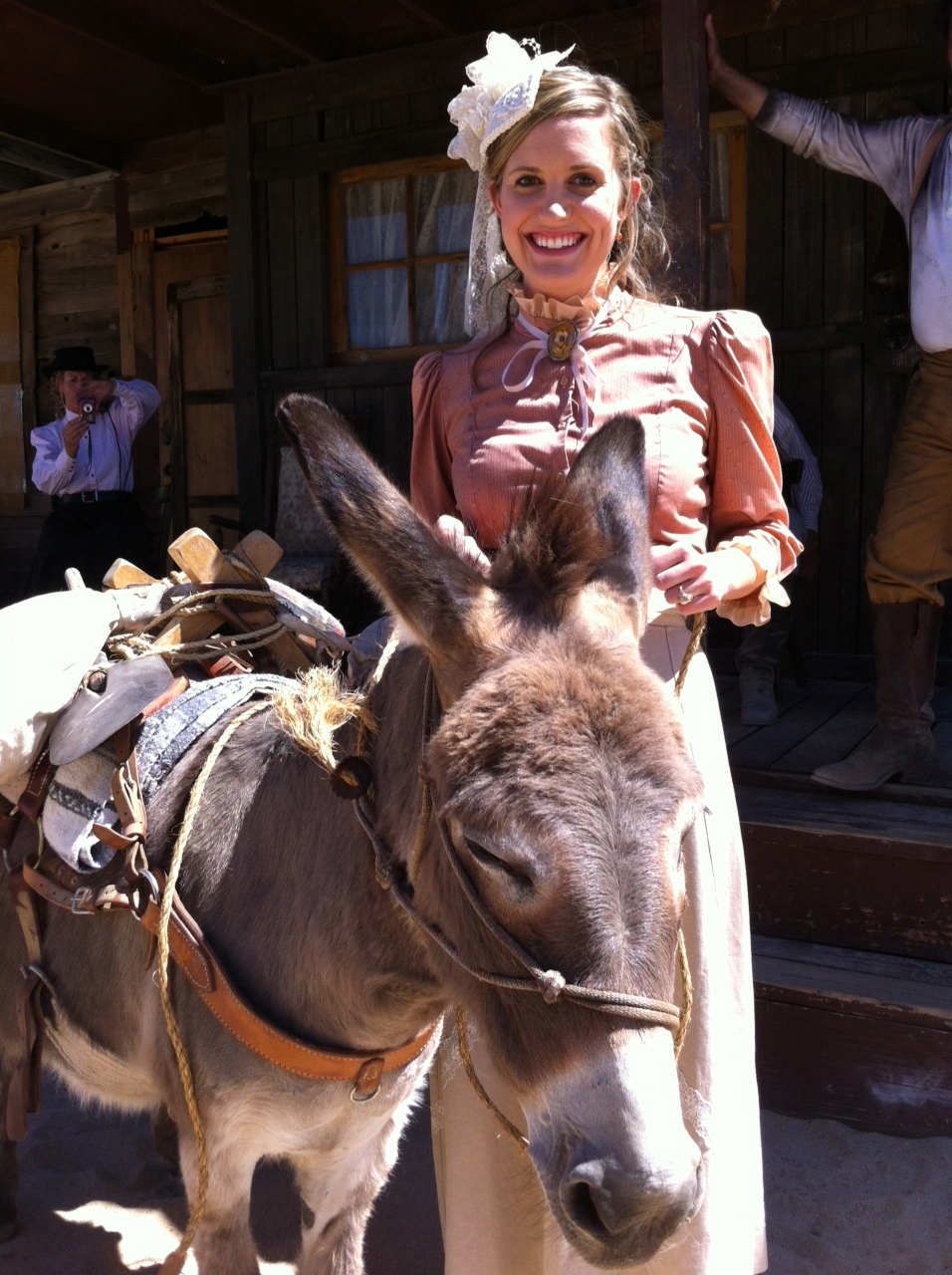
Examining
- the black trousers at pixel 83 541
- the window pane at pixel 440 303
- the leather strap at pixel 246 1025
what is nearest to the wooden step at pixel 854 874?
the leather strap at pixel 246 1025

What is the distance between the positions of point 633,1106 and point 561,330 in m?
1.27

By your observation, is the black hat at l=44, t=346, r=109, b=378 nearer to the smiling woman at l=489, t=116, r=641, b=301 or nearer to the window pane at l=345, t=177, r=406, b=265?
the window pane at l=345, t=177, r=406, b=265

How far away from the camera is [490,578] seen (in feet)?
5.06

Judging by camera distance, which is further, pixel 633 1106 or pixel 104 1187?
pixel 104 1187

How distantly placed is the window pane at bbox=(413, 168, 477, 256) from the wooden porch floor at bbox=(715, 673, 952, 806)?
9.24ft

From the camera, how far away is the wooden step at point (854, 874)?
3.21 metres

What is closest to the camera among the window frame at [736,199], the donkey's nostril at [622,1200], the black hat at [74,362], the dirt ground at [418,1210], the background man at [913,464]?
the donkey's nostril at [622,1200]

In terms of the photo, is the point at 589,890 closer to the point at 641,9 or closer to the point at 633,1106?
the point at 633,1106

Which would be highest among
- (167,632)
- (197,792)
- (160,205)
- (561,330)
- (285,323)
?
(160,205)

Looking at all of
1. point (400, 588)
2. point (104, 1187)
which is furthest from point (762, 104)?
point (104, 1187)

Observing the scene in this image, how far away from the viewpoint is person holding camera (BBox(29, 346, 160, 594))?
6.82 meters

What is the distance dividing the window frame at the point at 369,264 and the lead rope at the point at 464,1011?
4394 millimetres

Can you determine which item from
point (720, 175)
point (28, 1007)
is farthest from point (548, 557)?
point (720, 175)

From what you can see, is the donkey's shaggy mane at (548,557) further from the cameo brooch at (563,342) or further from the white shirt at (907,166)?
the white shirt at (907,166)
